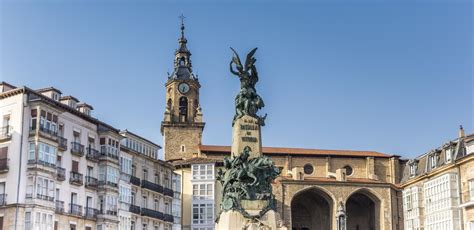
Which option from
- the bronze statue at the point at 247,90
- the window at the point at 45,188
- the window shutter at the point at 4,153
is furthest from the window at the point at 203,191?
the bronze statue at the point at 247,90

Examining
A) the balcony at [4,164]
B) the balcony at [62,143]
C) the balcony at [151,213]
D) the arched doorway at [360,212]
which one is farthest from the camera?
the arched doorway at [360,212]

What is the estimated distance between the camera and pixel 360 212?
251ft

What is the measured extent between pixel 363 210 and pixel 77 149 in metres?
40.5

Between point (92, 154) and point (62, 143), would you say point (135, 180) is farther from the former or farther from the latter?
point (62, 143)

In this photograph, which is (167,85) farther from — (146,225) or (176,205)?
(146,225)

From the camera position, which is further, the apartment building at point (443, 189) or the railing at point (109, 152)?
the apartment building at point (443, 189)

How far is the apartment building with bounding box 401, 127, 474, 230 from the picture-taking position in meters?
51.1

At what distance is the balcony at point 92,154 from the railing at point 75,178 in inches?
72.1

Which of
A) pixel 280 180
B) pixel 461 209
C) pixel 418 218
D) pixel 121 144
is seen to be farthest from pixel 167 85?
pixel 461 209

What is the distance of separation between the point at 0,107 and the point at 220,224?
2258cm

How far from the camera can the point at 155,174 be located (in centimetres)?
5984

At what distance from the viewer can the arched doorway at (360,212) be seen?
74.2 metres

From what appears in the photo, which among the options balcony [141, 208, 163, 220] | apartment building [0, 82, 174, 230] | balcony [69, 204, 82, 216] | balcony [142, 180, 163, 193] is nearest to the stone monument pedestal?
apartment building [0, 82, 174, 230]

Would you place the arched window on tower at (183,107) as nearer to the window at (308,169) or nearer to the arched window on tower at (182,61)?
the arched window on tower at (182,61)
